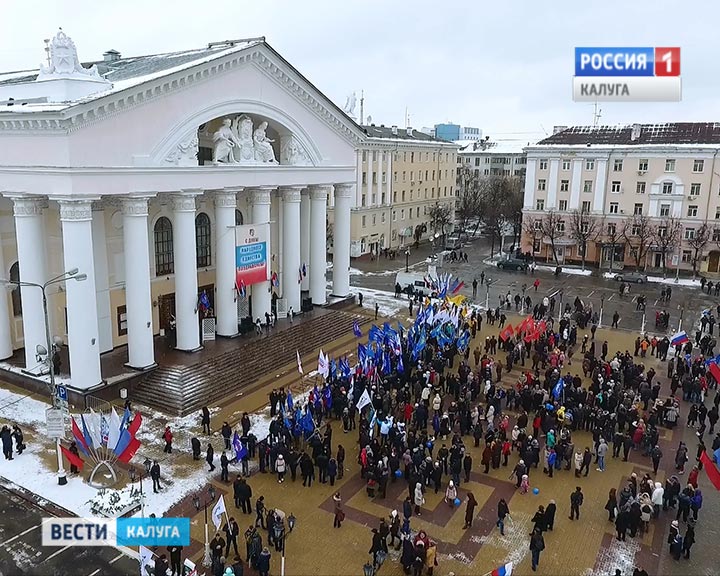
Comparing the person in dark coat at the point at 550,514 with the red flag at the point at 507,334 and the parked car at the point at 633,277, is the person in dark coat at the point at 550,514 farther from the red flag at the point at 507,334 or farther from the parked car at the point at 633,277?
the parked car at the point at 633,277

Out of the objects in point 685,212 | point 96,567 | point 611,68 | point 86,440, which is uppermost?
point 611,68

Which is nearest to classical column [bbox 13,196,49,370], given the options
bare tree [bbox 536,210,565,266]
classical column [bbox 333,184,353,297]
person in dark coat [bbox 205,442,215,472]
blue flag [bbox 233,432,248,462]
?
person in dark coat [bbox 205,442,215,472]

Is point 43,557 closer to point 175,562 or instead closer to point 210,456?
point 175,562

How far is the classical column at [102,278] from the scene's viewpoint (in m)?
26.5

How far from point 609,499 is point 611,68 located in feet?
39.9

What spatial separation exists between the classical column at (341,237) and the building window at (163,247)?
10.1 m

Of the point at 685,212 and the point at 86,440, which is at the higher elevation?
the point at 685,212

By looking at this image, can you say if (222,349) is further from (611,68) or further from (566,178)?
(566,178)

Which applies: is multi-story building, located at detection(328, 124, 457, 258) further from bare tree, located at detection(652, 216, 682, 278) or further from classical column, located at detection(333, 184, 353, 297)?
bare tree, located at detection(652, 216, 682, 278)

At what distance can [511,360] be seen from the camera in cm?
2847

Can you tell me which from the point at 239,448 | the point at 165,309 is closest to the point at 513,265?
the point at 165,309

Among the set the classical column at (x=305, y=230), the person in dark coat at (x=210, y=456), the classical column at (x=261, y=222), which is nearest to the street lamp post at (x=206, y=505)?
the person in dark coat at (x=210, y=456)

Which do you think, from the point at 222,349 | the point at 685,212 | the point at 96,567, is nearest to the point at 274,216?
the point at 222,349

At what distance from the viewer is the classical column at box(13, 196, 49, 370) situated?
23500mm
